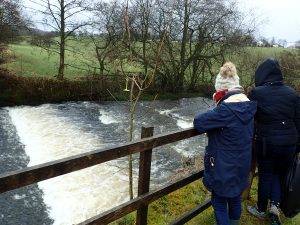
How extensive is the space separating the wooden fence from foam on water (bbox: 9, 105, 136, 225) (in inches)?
208

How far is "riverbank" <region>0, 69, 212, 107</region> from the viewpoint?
22.9 metres

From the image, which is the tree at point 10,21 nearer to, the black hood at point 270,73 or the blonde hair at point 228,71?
the black hood at point 270,73

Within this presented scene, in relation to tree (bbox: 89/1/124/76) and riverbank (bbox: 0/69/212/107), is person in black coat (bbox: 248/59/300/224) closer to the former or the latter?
riverbank (bbox: 0/69/212/107)

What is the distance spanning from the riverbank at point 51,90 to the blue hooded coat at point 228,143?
17.5 metres

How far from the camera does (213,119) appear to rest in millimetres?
3990

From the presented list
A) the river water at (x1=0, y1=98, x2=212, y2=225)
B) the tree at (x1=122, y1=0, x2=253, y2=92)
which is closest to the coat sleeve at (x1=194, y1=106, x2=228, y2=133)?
the river water at (x1=0, y1=98, x2=212, y2=225)

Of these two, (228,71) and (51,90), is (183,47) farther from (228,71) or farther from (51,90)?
(228,71)

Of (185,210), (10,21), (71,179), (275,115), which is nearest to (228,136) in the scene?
(275,115)

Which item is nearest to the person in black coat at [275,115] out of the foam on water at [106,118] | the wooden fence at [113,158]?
the wooden fence at [113,158]

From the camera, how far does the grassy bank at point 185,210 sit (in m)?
5.45

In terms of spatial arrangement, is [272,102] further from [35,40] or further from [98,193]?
[35,40]

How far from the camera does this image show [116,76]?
25547 mm

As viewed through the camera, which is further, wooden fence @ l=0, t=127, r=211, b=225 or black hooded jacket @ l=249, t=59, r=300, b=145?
black hooded jacket @ l=249, t=59, r=300, b=145

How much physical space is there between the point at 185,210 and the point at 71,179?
5.80m
